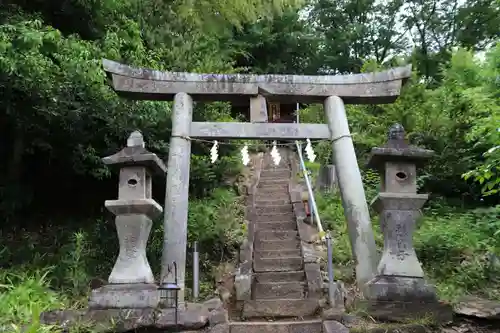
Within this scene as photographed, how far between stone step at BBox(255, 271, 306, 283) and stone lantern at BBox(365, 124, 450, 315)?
2354 mm

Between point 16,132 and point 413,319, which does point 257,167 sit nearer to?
point 16,132

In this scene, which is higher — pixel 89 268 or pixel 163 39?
pixel 163 39

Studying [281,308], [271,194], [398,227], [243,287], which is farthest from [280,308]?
[271,194]

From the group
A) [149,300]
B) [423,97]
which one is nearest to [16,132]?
[149,300]

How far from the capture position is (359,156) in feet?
41.3

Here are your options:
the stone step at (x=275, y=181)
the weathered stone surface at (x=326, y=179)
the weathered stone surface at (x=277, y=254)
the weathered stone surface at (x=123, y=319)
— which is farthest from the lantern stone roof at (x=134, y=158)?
the stone step at (x=275, y=181)

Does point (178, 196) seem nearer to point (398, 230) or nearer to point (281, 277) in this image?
point (281, 277)

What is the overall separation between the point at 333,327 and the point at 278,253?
3821 mm

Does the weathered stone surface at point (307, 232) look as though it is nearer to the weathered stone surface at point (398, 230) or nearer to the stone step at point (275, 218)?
the stone step at point (275, 218)

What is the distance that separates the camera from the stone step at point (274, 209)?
37.4ft

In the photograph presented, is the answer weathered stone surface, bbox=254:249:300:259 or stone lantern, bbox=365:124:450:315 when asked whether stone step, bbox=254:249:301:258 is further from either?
stone lantern, bbox=365:124:450:315

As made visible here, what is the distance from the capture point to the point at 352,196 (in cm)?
729

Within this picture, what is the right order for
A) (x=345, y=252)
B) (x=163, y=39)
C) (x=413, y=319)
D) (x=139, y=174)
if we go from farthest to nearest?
(x=163, y=39), (x=345, y=252), (x=139, y=174), (x=413, y=319)

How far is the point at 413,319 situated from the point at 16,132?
25.3 ft
